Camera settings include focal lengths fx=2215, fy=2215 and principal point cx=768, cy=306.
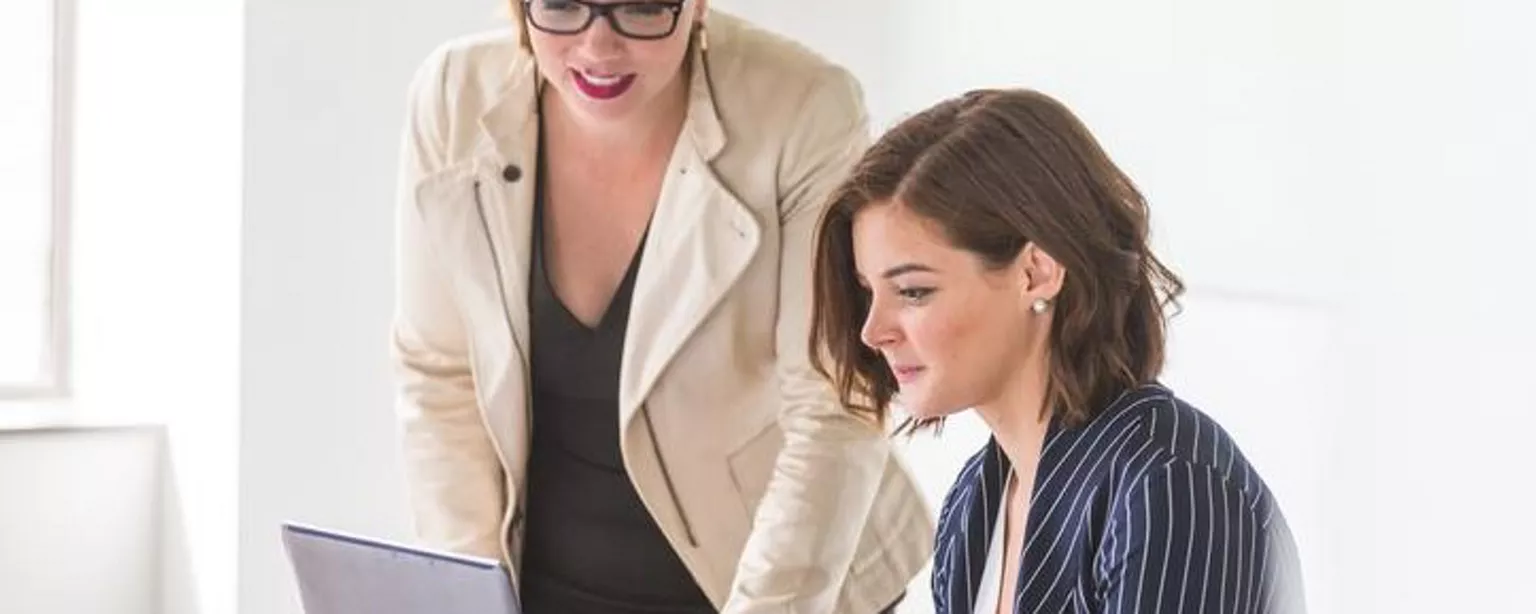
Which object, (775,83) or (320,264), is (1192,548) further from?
(320,264)

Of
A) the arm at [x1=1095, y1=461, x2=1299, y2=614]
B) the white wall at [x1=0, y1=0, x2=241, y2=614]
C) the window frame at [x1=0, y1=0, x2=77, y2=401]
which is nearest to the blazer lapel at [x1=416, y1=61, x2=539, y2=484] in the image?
the arm at [x1=1095, y1=461, x2=1299, y2=614]

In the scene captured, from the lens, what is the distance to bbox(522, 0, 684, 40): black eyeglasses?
6.45 ft

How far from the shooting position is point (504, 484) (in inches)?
85.6

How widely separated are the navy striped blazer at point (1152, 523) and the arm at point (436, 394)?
782 mm

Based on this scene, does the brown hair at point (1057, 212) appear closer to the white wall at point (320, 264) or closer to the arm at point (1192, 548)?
the arm at point (1192, 548)

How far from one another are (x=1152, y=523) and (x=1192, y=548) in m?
0.03

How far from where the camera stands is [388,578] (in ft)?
5.81

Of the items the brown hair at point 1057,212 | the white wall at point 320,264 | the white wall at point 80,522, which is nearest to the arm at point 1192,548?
the brown hair at point 1057,212

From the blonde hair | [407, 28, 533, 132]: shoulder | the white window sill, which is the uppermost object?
the blonde hair

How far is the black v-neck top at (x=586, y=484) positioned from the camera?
2.10 metres

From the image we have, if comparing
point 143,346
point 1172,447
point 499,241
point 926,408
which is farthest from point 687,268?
point 143,346

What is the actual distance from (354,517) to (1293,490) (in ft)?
5.15

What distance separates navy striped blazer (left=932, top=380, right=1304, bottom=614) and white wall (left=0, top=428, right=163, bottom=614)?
2.01m

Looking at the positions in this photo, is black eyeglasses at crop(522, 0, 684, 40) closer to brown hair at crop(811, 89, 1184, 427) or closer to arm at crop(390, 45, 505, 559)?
arm at crop(390, 45, 505, 559)
